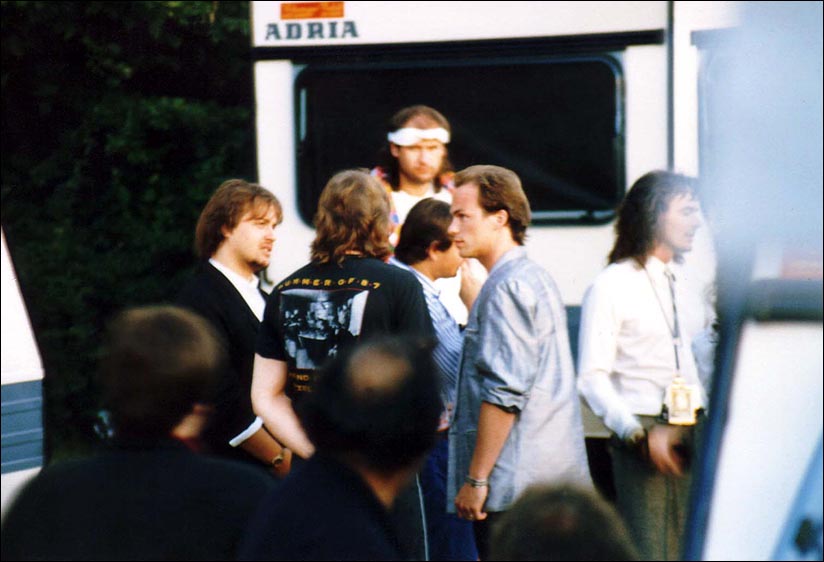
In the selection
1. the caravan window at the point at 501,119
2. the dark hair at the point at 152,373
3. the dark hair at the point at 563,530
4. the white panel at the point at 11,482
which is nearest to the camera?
the dark hair at the point at 563,530

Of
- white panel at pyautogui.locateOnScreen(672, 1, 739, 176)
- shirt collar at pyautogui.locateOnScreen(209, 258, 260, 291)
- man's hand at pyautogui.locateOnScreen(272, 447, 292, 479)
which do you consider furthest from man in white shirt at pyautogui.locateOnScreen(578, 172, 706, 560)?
white panel at pyautogui.locateOnScreen(672, 1, 739, 176)

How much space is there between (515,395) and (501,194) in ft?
2.12

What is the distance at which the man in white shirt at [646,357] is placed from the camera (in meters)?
4.34

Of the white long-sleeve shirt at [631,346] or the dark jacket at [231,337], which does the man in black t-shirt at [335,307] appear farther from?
the white long-sleeve shirt at [631,346]

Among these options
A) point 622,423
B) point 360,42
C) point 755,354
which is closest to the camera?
point 755,354

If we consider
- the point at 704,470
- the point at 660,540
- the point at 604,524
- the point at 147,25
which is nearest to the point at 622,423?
the point at 660,540

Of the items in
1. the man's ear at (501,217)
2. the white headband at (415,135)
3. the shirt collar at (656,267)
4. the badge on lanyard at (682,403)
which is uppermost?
the white headband at (415,135)

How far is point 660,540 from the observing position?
14.4ft

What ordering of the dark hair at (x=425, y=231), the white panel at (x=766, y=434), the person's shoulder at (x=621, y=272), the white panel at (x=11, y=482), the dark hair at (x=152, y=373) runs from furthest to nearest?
the dark hair at (x=425, y=231)
the person's shoulder at (x=621, y=272)
the white panel at (x=11, y=482)
the dark hair at (x=152, y=373)
the white panel at (x=766, y=434)

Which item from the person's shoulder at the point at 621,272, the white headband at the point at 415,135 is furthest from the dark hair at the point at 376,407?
the white headband at the point at 415,135

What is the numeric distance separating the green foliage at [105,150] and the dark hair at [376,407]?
783 centimetres

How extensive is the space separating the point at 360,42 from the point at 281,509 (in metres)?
4.62

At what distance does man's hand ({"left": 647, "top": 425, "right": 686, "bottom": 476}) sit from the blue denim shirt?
22cm

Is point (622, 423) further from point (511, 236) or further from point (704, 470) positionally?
point (704, 470)
